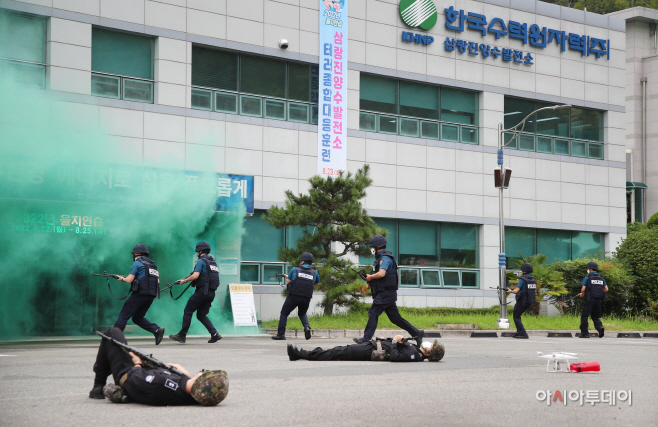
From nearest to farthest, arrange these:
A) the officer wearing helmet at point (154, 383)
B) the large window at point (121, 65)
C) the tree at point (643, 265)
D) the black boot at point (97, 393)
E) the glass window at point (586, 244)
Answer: the officer wearing helmet at point (154, 383) → the black boot at point (97, 393) → the large window at point (121, 65) → the tree at point (643, 265) → the glass window at point (586, 244)

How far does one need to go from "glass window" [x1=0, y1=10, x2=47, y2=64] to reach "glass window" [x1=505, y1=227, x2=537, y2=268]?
1809 centimetres

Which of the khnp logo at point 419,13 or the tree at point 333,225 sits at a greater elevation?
the khnp logo at point 419,13

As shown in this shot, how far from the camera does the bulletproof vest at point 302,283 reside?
16203mm

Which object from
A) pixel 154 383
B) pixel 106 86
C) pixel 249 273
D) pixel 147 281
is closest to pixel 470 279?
pixel 249 273

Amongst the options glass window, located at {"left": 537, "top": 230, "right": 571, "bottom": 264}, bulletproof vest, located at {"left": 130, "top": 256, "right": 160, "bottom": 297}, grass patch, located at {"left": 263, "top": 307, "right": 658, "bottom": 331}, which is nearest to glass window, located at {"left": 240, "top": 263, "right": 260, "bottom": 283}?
grass patch, located at {"left": 263, "top": 307, "right": 658, "bottom": 331}

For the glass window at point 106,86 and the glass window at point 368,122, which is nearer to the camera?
the glass window at point 106,86

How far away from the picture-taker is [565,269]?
26.6 meters

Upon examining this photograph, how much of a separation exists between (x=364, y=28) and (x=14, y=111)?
13059mm

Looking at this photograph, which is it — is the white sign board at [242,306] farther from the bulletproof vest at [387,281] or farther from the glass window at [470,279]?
the glass window at [470,279]

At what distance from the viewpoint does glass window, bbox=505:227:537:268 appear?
29.5 m

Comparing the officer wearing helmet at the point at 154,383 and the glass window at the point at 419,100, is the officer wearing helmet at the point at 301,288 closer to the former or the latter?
the officer wearing helmet at the point at 154,383

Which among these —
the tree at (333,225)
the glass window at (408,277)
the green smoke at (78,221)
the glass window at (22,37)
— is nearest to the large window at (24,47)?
the glass window at (22,37)

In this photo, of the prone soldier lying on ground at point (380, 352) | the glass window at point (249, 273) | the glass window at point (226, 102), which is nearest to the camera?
the prone soldier lying on ground at point (380, 352)

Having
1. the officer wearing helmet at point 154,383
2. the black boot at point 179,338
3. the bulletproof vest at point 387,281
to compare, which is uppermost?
the bulletproof vest at point 387,281
